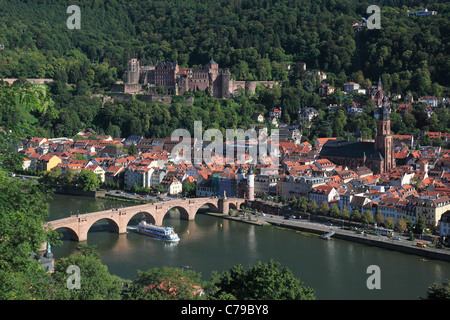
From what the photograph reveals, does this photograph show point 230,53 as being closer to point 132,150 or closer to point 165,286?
point 132,150

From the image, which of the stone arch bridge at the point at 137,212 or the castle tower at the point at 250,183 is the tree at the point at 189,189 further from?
the castle tower at the point at 250,183

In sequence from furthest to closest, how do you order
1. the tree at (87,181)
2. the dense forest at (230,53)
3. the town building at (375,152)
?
the dense forest at (230,53)
the town building at (375,152)
the tree at (87,181)

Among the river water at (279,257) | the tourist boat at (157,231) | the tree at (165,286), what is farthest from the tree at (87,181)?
the tree at (165,286)

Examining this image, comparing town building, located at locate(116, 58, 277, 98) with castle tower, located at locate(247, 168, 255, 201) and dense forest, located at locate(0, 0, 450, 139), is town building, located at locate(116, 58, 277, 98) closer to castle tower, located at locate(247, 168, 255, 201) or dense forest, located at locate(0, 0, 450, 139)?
dense forest, located at locate(0, 0, 450, 139)
